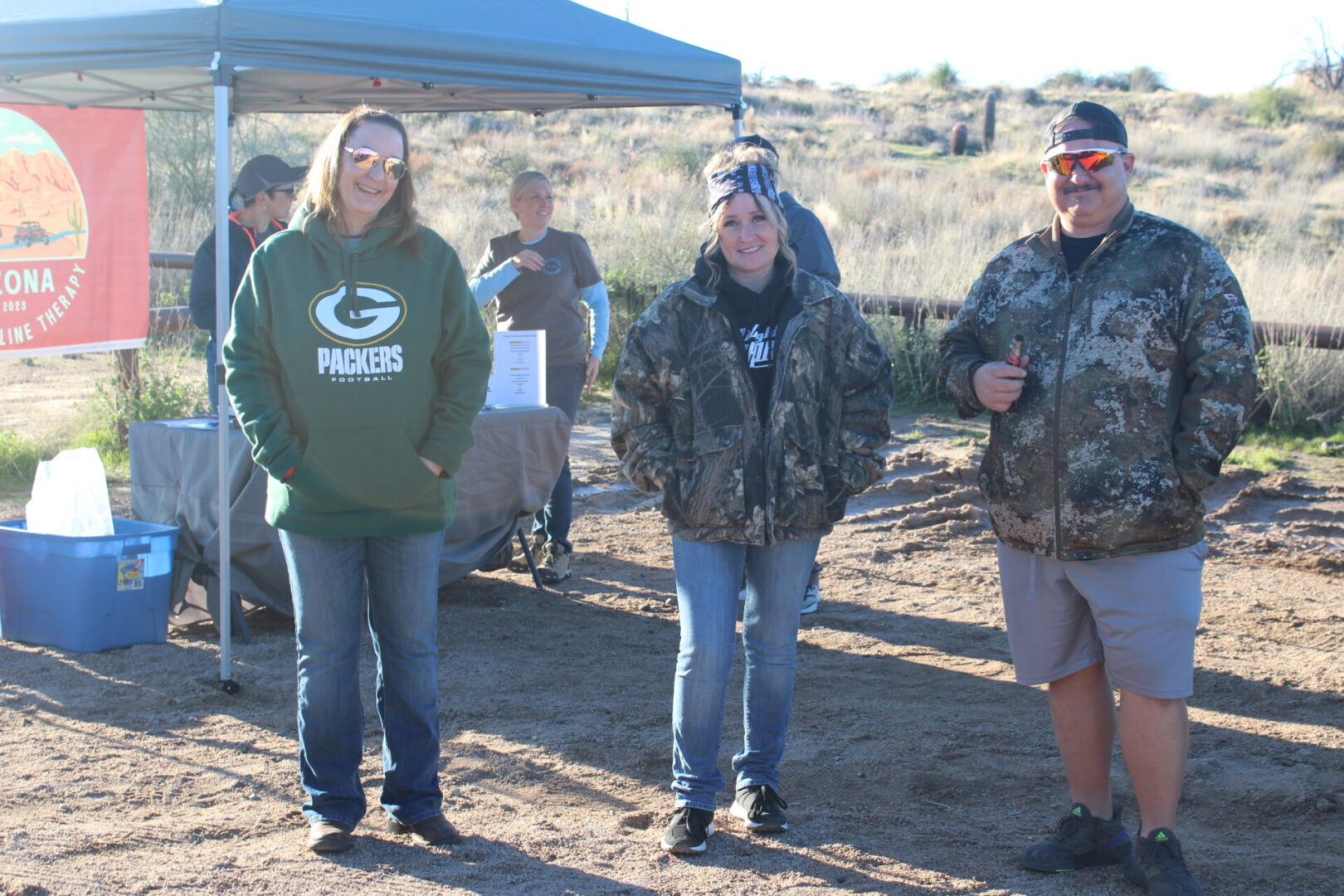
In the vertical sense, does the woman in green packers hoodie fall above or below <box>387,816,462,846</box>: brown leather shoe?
above

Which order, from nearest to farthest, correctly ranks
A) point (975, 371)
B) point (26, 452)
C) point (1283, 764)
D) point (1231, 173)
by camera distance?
point (975, 371) < point (1283, 764) < point (26, 452) < point (1231, 173)

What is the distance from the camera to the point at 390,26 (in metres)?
4.87

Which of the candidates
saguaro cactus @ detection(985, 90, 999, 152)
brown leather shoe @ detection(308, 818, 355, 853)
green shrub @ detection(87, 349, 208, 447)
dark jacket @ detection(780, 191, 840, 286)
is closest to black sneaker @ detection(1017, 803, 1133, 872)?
brown leather shoe @ detection(308, 818, 355, 853)

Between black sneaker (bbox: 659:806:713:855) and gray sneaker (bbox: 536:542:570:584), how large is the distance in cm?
303

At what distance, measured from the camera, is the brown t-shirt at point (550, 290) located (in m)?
6.18

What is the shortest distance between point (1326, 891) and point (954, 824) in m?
0.93

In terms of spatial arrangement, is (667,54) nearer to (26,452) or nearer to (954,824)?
(954,824)

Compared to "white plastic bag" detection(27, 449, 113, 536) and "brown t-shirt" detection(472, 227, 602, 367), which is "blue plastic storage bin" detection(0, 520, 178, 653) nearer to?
"white plastic bag" detection(27, 449, 113, 536)

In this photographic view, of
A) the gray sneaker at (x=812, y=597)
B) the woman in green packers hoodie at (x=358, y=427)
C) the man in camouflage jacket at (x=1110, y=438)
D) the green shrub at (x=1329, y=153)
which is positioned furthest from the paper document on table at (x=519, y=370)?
the green shrub at (x=1329, y=153)

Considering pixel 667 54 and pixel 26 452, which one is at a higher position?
pixel 667 54

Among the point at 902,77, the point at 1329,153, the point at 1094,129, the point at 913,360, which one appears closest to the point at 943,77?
the point at 902,77

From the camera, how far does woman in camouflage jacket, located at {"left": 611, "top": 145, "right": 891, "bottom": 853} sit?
128 inches

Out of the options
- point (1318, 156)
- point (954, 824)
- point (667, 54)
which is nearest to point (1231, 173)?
point (1318, 156)

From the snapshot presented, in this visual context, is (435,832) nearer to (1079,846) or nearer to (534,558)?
(1079,846)
